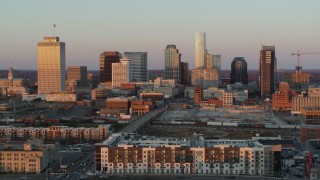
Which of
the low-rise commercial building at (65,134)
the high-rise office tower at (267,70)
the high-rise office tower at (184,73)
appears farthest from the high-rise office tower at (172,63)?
the low-rise commercial building at (65,134)

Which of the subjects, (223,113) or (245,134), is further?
(223,113)

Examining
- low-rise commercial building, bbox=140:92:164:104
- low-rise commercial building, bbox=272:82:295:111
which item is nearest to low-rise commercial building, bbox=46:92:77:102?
low-rise commercial building, bbox=140:92:164:104

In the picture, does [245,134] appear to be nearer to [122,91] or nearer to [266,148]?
[266,148]

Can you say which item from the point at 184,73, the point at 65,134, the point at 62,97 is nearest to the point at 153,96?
the point at 62,97

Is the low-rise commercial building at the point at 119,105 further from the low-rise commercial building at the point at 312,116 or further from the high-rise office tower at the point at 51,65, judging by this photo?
the high-rise office tower at the point at 51,65

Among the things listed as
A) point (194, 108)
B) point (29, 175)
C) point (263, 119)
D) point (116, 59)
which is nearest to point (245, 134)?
point (263, 119)
